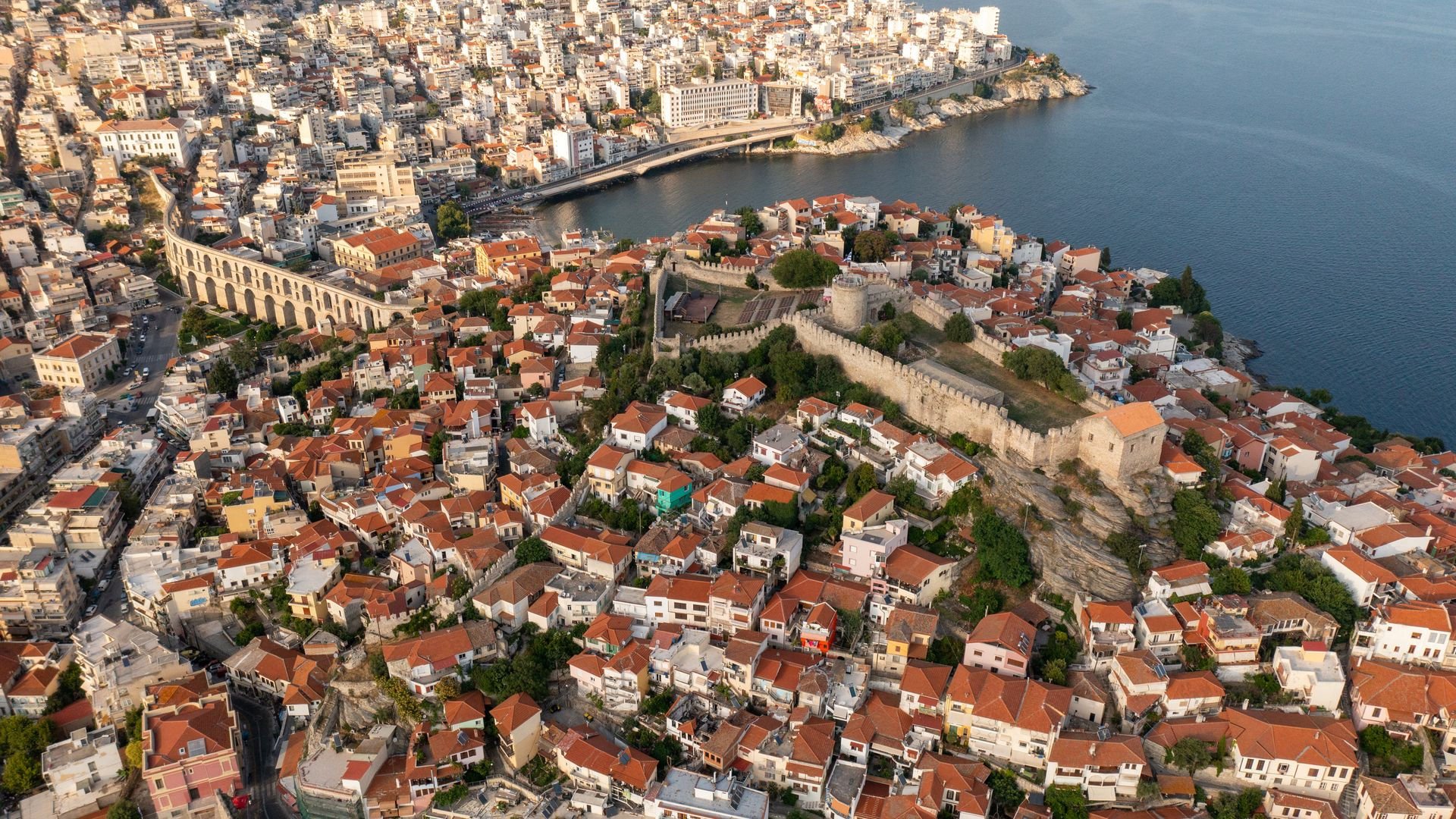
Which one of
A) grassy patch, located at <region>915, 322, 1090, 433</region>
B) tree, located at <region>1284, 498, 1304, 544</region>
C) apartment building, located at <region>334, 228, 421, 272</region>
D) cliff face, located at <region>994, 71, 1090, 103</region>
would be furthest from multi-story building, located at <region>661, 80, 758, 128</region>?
tree, located at <region>1284, 498, 1304, 544</region>

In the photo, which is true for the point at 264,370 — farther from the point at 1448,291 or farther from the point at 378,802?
the point at 1448,291

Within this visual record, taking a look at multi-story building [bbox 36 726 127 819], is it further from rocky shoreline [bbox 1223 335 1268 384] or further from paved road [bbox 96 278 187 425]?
rocky shoreline [bbox 1223 335 1268 384]

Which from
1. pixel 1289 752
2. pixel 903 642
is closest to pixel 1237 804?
pixel 1289 752

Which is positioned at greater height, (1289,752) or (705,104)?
(705,104)

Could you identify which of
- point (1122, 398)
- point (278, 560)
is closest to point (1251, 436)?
point (1122, 398)

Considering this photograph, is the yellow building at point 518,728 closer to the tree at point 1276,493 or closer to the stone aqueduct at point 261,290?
the tree at point 1276,493

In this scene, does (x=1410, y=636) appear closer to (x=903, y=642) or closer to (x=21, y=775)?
(x=903, y=642)
